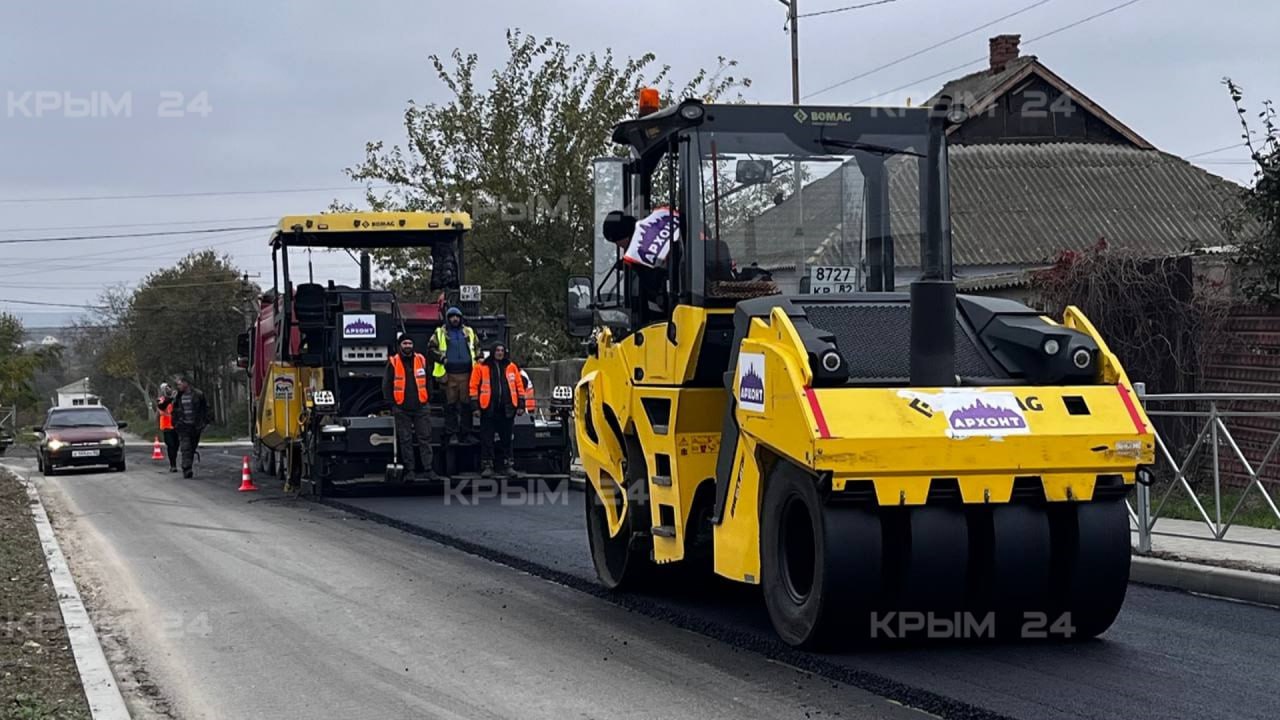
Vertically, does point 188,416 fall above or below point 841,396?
below

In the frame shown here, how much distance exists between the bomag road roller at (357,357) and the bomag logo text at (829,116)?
34.4ft

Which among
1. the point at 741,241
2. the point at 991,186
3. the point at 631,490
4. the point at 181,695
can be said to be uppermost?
the point at 991,186

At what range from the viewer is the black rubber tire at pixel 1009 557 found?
725cm

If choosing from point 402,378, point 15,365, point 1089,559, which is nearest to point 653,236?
point 1089,559

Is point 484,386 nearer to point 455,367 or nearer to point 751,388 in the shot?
point 455,367

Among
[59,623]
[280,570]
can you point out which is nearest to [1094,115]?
[280,570]

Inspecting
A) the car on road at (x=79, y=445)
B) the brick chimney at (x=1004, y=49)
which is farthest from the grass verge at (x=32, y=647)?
the brick chimney at (x=1004, y=49)

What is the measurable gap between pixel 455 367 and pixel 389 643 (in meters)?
9.97

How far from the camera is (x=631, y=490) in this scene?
976cm

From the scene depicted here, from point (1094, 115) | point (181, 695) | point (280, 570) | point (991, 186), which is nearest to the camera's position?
point (181, 695)

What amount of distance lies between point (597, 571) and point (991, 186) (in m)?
27.8

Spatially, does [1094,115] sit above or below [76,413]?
above

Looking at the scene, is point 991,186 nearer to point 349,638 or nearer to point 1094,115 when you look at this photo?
point 1094,115

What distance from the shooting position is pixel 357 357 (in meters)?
19.5
